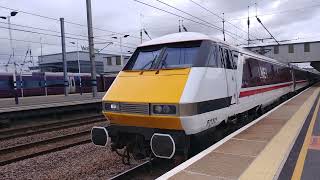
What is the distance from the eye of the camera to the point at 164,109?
6.83 meters

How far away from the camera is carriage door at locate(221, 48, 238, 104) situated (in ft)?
28.3

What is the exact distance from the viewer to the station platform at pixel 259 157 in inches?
223

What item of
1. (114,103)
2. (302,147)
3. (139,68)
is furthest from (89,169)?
(302,147)

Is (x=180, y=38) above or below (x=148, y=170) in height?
above

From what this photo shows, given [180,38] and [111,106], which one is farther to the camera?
[180,38]

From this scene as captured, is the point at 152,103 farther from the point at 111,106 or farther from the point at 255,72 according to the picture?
the point at 255,72

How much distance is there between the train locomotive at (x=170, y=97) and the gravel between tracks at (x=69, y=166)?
775 mm

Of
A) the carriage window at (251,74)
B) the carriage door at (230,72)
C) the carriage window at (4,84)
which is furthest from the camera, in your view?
the carriage window at (4,84)

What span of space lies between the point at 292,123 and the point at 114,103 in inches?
236

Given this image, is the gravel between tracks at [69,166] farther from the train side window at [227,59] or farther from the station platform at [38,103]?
the station platform at [38,103]

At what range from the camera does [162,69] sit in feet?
25.1

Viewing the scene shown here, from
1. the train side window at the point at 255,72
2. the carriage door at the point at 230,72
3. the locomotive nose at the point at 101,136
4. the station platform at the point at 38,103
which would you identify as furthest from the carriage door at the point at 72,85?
the locomotive nose at the point at 101,136

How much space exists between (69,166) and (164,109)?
3312 millimetres

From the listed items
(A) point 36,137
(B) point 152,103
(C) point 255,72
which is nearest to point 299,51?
(C) point 255,72
